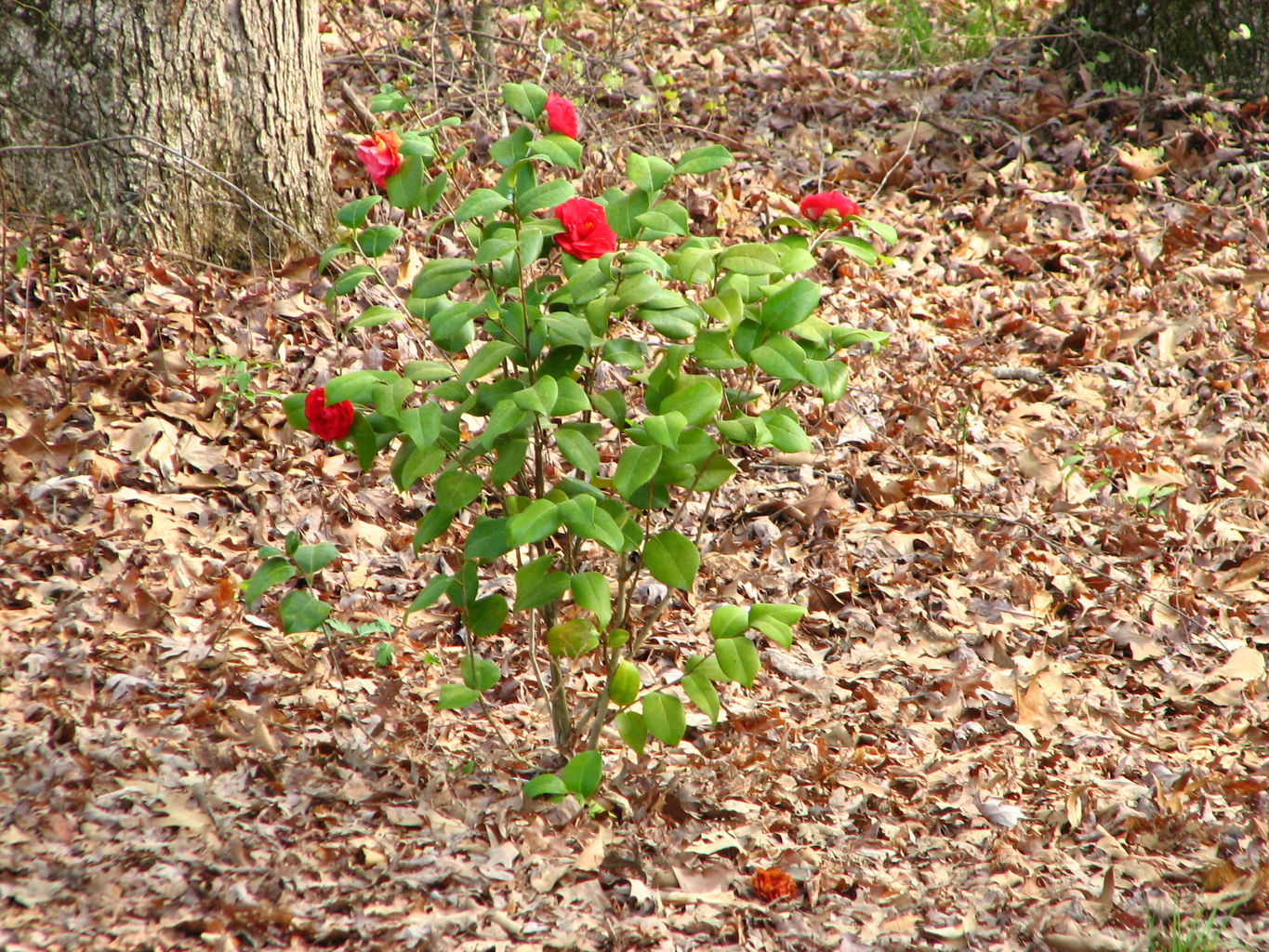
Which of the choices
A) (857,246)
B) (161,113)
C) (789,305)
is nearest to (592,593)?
(789,305)

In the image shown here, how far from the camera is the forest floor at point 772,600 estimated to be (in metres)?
2.39

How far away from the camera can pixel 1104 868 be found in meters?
2.61

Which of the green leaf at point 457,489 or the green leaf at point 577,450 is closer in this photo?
the green leaf at point 577,450

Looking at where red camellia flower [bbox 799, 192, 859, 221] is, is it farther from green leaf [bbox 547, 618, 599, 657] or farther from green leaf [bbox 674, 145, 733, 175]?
green leaf [bbox 547, 618, 599, 657]

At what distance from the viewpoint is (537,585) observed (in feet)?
7.43

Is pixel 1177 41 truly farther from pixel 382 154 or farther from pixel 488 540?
pixel 488 540

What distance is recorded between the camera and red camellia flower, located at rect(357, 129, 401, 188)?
7.23 feet

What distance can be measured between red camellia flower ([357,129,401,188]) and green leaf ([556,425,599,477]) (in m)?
0.65

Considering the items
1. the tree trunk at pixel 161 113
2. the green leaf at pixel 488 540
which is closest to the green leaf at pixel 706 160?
the green leaf at pixel 488 540

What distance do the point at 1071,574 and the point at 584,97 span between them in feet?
12.4

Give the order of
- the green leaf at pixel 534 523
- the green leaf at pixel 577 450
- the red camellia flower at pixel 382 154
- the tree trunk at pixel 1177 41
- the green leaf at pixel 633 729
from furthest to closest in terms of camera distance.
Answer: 1. the tree trunk at pixel 1177 41
2. the green leaf at pixel 633 729
3. the red camellia flower at pixel 382 154
4. the green leaf at pixel 577 450
5. the green leaf at pixel 534 523

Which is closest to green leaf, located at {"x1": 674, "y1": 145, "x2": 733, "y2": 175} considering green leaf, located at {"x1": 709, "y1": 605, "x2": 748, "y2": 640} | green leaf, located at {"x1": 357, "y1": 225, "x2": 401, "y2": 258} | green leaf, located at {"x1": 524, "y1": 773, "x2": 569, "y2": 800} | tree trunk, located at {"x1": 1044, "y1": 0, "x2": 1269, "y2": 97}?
green leaf, located at {"x1": 357, "y1": 225, "x2": 401, "y2": 258}

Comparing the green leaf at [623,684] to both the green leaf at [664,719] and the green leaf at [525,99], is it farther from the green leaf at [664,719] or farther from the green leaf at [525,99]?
the green leaf at [525,99]

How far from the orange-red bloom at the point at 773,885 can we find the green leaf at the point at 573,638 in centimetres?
66
